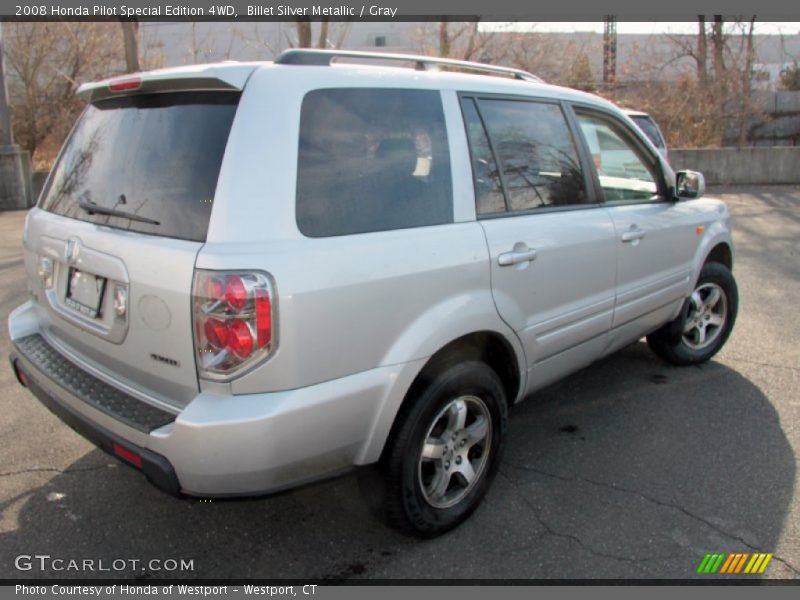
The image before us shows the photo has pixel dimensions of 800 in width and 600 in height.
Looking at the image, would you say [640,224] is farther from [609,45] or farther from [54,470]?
Answer: [609,45]

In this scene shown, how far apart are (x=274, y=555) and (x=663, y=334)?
3183 mm

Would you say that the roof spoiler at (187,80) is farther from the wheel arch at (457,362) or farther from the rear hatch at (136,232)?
the wheel arch at (457,362)

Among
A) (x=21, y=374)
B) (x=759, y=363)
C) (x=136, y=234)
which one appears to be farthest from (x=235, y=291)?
(x=759, y=363)

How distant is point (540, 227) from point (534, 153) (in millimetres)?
424

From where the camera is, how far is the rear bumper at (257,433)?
216cm

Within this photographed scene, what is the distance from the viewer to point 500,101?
10.3ft

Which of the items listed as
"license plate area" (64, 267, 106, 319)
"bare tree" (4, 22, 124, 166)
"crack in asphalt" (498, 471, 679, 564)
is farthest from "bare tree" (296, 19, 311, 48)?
"crack in asphalt" (498, 471, 679, 564)

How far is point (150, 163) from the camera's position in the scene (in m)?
2.52

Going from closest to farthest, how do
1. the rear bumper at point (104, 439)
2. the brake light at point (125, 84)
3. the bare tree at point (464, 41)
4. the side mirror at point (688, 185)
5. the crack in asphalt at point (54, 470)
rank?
the rear bumper at point (104, 439) → the brake light at point (125, 84) → the crack in asphalt at point (54, 470) → the side mirror at point (688, 185) → the bare tree at point (464, 41)

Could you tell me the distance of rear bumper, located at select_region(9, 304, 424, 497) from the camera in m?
2.16

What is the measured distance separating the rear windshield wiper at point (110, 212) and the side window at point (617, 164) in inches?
94.1

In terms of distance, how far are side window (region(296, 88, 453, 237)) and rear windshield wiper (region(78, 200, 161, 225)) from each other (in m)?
0.60

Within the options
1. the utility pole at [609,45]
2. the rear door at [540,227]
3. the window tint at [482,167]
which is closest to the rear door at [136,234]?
the window tint at [482,167]

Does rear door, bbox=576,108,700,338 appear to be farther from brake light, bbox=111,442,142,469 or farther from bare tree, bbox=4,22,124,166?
bare tree, bbox=4,22,124,166
